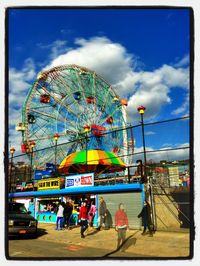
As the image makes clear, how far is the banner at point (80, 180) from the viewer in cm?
1528

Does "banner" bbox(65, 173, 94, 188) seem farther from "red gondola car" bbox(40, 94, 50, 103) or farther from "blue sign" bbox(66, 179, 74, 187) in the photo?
"red gondola car" bbox(40, 94, 50, 103)

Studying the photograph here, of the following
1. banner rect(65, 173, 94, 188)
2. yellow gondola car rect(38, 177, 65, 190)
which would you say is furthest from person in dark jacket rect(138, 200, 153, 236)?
yellow gondola car rect(38, 177, 65, 190)

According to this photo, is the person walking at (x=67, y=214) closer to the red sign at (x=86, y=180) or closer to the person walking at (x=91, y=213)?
the person walking at (x=91, y=213)

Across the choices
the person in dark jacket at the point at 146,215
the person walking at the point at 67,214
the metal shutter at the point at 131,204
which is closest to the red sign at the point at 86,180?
the person walking at the point at 67,214

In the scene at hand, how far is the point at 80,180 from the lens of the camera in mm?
15922

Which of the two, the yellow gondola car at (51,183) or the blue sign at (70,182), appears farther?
the yellow gondola car at (51,183)

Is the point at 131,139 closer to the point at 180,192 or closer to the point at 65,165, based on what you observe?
the point at 65,165

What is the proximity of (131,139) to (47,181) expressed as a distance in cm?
1526

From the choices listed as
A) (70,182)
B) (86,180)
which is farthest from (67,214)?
(70,182)

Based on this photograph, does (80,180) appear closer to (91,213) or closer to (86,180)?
(86,180)

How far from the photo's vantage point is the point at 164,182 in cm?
1316

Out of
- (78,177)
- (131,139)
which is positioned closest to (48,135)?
(131,139)

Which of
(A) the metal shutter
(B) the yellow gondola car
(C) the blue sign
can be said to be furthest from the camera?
(B) the yellow gondola car

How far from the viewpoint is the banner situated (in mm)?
15280
